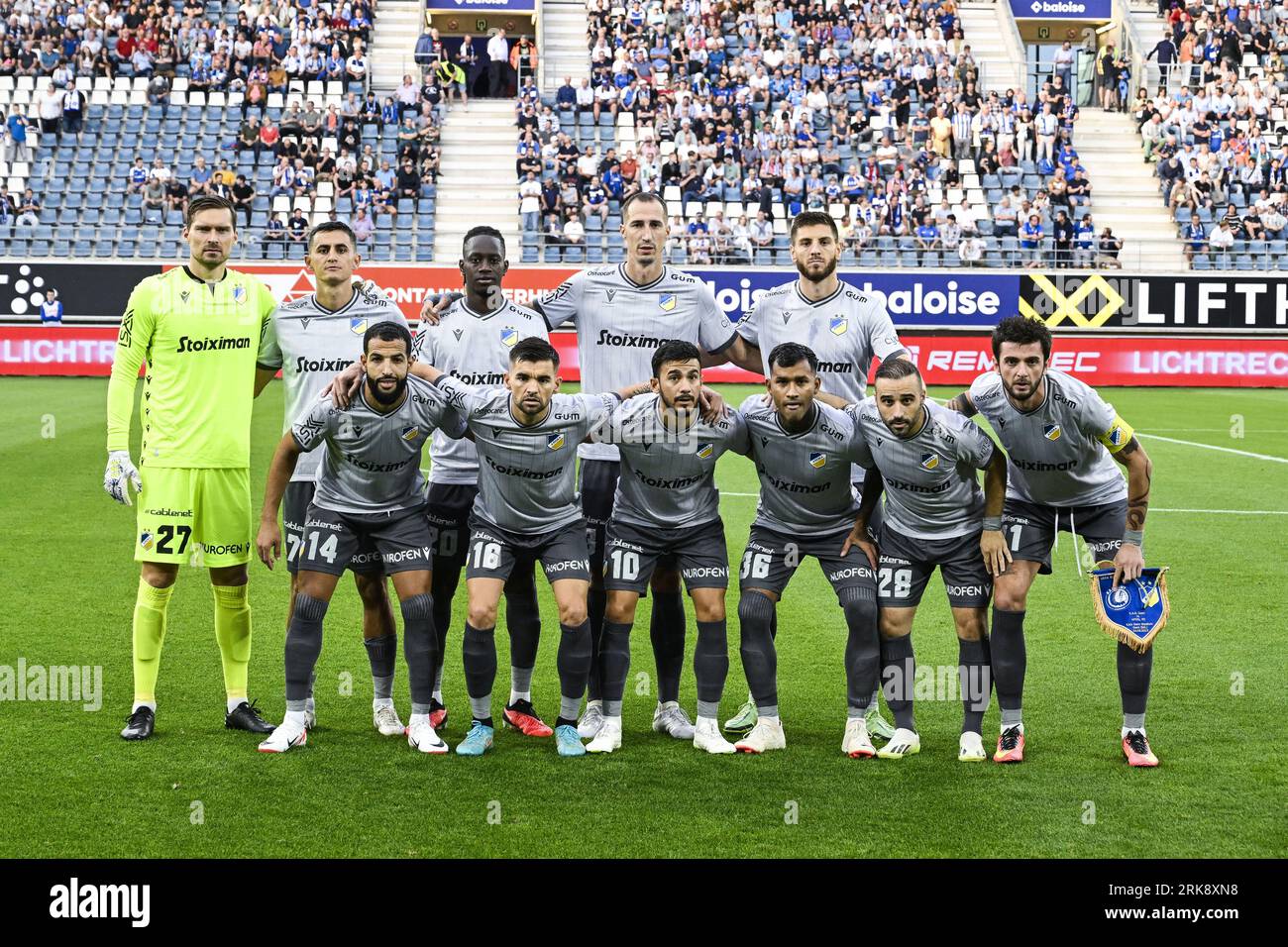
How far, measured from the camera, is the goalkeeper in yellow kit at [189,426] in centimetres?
683

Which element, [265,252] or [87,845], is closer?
[87,845]

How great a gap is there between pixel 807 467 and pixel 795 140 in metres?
27.2

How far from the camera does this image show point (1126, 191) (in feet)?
112

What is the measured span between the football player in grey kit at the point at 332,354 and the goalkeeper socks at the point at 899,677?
90.3 inches

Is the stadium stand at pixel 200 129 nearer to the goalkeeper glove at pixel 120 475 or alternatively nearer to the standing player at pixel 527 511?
the goalkeeper glove at pixel 120 475

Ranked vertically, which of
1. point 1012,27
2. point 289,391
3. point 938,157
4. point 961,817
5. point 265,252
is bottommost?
point 961,817

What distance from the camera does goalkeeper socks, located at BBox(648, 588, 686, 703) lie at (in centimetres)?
718

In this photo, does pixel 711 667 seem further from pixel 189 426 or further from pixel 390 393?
pixel 189 426

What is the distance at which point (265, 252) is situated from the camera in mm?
28891

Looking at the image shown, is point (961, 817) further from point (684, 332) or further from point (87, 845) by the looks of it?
point (87, 845)

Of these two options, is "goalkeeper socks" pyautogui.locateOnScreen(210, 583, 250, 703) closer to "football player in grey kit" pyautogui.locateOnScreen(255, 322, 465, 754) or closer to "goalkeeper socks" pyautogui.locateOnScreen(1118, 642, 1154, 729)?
"football player in grey kit" pyautogui.locateOnScreen(255, 322, 465, 754)
